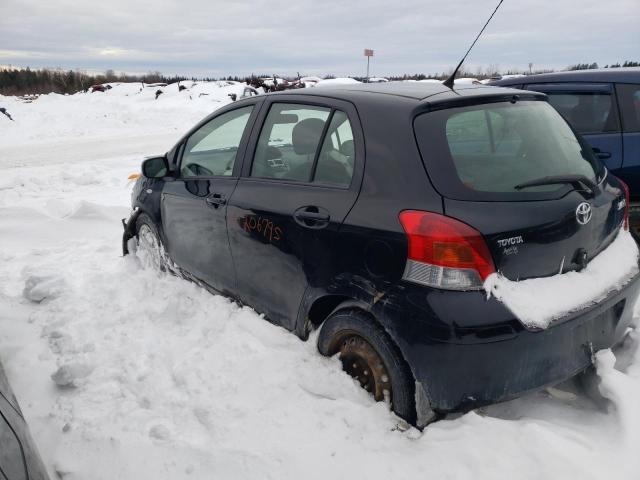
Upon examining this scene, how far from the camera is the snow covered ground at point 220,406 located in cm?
223

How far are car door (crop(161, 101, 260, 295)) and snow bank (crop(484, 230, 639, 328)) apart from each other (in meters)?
1.88

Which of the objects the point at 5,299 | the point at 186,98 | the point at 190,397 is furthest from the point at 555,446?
the point at 186,98

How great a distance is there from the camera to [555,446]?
2.20 m

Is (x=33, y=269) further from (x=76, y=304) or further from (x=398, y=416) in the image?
(x=398, y=416)

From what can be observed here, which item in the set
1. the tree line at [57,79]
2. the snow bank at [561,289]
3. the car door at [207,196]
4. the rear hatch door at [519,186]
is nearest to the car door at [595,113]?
the rear hatch door at [519,186]

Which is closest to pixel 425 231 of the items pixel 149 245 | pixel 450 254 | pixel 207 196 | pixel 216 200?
pixel 450 254

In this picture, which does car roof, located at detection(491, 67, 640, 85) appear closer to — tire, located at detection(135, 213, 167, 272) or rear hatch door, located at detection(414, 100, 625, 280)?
rear hatch door, located at detection(414, 100, 625, 280)

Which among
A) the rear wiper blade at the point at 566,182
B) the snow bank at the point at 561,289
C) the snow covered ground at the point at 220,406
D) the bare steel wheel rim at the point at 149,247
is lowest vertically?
the snow covered ground at the point at 220,406

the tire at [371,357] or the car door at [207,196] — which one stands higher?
the car door at [207,196]

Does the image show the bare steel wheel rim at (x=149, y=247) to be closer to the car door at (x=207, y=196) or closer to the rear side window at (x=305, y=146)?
the car door at (x=207, y=196)

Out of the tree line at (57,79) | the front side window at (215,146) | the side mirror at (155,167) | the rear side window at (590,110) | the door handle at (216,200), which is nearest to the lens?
the door handle at (216,200)

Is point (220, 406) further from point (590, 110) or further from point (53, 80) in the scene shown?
point (53, 80)

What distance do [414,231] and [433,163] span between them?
0.34m

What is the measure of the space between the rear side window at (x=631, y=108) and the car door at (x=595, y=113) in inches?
2.6
